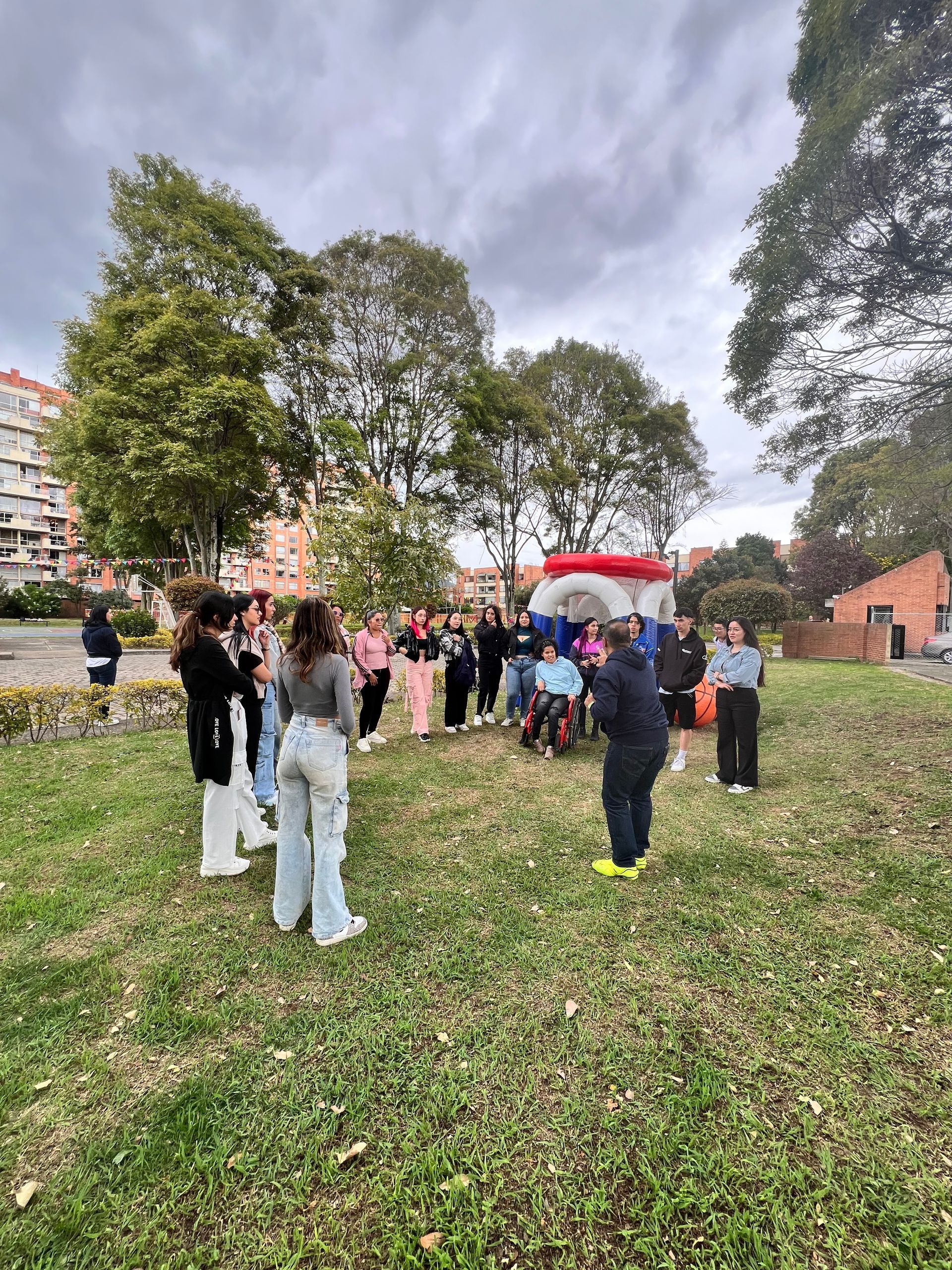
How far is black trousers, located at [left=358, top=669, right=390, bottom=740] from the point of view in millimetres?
7352

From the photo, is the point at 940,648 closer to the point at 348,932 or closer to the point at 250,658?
the point at 348,932

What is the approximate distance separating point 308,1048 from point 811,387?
9.24 meters

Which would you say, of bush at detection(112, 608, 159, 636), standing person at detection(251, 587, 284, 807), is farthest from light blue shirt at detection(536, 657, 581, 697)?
bush at detection(112, 608, 159, 636)

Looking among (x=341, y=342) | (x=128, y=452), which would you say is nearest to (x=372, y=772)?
(x=128, y=452)

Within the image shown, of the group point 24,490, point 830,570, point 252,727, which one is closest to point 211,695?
point 252,727

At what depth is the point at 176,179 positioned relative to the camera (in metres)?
17.5

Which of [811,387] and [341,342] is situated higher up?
[341,342]

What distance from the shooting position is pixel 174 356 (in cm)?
1667

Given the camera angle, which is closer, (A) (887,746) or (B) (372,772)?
(B) (372,772)

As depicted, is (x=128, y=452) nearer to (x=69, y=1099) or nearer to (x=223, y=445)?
(x=223, y=445)

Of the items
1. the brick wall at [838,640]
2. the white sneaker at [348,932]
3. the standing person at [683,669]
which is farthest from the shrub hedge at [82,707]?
the brick wall at [838,640]

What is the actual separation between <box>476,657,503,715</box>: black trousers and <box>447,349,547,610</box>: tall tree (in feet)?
47.7

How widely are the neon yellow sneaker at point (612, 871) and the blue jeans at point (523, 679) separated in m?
4.42

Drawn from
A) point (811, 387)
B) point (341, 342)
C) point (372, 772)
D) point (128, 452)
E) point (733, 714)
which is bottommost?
point (372, 772)
